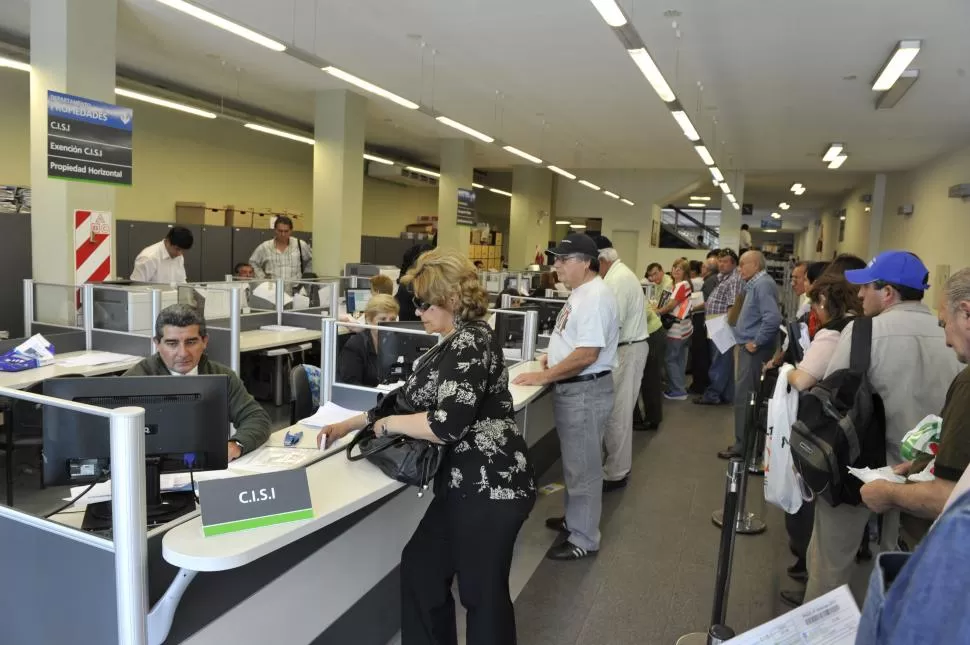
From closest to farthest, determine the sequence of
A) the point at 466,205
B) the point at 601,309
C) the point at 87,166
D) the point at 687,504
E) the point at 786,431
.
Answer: the point at 786,431 < the point at 601,309 < the point at 687,504 < the point at 87,166 < the point at 466,205

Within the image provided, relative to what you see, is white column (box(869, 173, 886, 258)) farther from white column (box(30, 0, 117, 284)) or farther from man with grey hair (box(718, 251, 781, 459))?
white column (box(30, 0, 117, 284))

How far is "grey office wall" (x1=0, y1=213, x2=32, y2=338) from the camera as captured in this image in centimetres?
629

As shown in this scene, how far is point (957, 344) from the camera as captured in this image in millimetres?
1628

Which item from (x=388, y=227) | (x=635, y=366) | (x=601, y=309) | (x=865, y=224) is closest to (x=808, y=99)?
(x=635, y=366)

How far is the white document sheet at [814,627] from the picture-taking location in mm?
829

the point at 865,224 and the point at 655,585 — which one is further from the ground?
the point at 865,224

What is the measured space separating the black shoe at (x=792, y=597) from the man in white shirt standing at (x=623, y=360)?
1.40 meters

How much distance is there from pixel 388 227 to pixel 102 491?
49.0 ft

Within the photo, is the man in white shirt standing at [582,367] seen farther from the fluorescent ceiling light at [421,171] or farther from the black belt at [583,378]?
the fluorescent ceiling light at [421,171]

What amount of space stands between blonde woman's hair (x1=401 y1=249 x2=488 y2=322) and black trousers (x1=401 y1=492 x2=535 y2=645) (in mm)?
539

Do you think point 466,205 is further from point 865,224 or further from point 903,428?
point 903,428

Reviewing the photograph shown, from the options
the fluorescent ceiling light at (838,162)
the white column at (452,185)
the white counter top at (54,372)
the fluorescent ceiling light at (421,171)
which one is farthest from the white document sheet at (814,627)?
the fluorescent ceiling light at (421,171)

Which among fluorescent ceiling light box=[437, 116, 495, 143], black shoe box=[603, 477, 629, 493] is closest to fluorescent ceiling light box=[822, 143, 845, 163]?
fluorescent ceiling light box=[437, 116, 495, 143]

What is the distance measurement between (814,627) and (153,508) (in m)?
1.65
